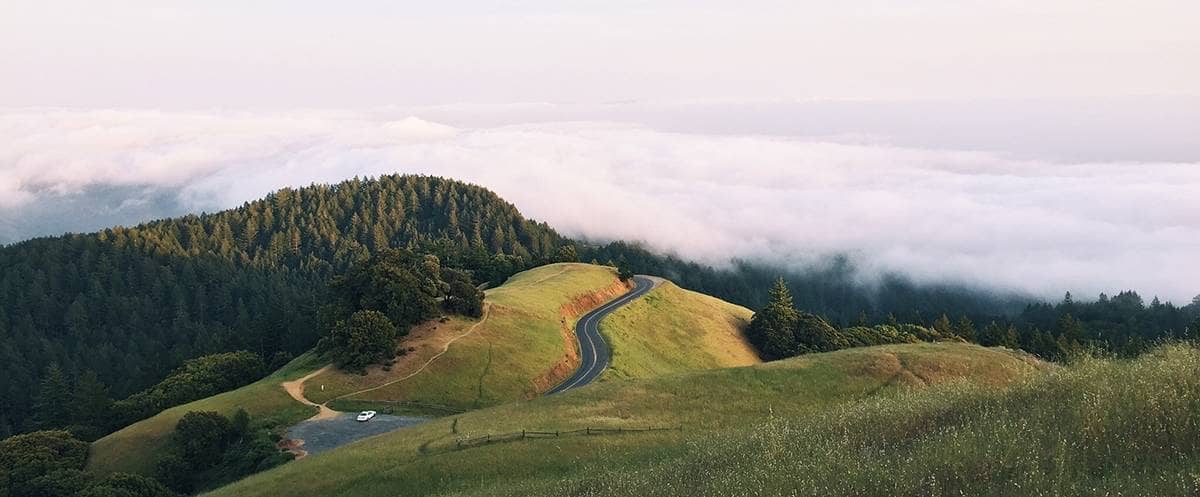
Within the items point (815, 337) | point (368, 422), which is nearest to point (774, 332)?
point (815, 337)

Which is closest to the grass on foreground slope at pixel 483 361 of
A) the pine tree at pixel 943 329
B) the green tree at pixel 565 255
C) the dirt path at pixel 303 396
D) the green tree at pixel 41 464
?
the dirt path at pixel 303 396

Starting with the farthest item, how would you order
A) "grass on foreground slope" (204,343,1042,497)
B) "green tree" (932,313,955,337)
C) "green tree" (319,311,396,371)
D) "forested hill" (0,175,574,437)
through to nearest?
"forested hill" (0,175,574,437), "green tree" (932,313,955,337), "green tree" (319,311,396,371), "grass on foreground slope" (204,343,1042,497)

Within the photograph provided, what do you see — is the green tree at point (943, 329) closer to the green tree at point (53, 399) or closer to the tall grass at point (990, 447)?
the tall grass at point (990, 447)

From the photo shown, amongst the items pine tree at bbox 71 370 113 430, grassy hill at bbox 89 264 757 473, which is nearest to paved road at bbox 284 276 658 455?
grassy hill at bbox 89 264 757 473

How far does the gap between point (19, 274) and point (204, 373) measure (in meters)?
147

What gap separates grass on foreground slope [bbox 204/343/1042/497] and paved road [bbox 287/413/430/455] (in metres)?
12.9

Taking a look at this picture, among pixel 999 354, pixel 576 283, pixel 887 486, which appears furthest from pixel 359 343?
pixel 887 486

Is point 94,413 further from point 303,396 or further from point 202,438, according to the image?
point 202,438

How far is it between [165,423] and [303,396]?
425 inches

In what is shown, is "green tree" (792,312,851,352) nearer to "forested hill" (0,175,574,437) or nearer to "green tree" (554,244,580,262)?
"green tree" (554,244,580,262)

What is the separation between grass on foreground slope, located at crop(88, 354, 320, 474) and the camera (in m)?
53.9

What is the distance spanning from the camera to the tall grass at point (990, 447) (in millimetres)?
14388

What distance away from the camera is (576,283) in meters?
105

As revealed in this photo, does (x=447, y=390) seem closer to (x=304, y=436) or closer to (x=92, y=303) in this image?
(x=304, y=436)
